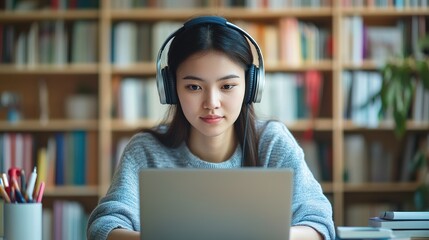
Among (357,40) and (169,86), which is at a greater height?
(357,40)

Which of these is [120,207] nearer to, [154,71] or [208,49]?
[208,49]

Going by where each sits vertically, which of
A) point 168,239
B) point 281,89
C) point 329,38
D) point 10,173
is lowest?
point 168,239

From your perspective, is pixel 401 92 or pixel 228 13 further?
pixel 228 13

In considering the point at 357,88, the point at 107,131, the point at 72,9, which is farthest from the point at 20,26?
the point at 357,88

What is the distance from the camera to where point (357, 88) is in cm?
383

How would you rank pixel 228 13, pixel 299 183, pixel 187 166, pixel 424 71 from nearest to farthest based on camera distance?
pixel 299 183
pixel 187 166
pixel 424 71
pixel 228 13

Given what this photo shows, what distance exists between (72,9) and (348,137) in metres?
1.54

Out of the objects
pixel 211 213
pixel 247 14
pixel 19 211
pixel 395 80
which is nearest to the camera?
pixel 211 213

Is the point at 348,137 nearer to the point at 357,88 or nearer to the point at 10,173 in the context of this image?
the point at 357,88

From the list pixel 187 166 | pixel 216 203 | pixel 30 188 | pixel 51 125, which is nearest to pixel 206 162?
pixel 187 166

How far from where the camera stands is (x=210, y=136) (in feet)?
5.98

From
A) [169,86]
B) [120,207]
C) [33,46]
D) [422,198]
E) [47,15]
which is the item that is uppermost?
[47,15]

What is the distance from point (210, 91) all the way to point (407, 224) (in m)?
0.51

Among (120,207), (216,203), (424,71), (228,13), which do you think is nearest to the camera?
(216,203)
